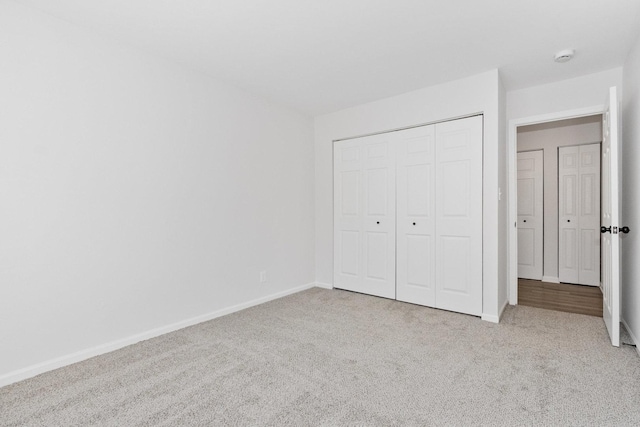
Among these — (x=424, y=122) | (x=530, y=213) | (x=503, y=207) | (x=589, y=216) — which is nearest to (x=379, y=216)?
(x=424, y=122)

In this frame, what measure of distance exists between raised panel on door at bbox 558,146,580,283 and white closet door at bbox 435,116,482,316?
8.30ft

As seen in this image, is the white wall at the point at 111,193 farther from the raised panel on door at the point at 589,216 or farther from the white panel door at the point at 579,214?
the raised panel on door at the point at 589,216

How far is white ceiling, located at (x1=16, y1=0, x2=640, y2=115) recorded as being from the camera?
215 cm

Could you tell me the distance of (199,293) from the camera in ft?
10.3

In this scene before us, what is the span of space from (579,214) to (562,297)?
144 cm

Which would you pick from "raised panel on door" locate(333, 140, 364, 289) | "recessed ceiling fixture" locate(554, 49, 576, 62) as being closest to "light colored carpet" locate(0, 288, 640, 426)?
"raised panel on door" locate(333, 140, 364, 289)

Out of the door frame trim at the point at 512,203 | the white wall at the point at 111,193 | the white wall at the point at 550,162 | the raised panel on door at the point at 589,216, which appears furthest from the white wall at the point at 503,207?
the white wall at the point at 111,193

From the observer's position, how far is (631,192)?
106 inches

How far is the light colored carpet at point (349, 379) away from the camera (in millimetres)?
1696

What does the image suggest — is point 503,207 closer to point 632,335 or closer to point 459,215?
point 459,215

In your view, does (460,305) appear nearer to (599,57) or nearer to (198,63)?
(599,57)

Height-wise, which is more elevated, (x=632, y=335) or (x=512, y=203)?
(x=512, y=203)

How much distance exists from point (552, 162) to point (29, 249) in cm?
618

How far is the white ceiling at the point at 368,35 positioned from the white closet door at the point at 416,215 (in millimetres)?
673
